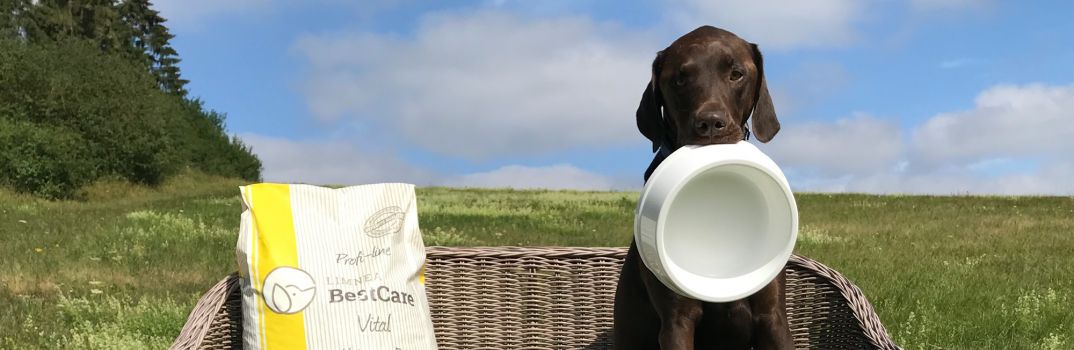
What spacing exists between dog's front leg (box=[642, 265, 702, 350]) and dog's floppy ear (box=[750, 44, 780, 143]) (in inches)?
28.2

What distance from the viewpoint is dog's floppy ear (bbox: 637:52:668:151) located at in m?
3.33

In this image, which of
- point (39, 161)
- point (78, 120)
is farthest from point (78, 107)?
point (39, 161)

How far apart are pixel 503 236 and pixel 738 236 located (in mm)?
9139

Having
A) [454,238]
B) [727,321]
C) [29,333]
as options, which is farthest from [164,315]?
[454,238]

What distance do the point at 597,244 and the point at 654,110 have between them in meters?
8.05

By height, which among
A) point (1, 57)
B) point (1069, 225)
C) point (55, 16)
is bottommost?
point (1069, 225)

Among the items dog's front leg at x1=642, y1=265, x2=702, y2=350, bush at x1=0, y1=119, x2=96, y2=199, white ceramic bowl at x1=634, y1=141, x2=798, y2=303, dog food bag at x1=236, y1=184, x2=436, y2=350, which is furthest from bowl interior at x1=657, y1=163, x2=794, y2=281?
bush at x1=0, y1=119, x2=96, y2=199

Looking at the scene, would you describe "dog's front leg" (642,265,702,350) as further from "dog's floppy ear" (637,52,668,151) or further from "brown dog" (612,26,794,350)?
"dog's floppy ear" (637,52,668,151)

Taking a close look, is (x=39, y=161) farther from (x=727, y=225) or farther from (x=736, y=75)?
(x=736, y=75)

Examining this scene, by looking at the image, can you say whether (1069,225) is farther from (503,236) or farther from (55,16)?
(55,16)

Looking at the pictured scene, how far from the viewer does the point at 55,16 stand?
38.6 meters

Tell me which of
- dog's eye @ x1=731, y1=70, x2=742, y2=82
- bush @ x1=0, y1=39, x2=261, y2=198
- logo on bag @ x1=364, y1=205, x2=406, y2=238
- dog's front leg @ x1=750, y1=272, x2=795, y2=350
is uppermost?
bush @ x1=0, y1=39, x2=261, y2=198

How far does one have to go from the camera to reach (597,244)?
444 inches

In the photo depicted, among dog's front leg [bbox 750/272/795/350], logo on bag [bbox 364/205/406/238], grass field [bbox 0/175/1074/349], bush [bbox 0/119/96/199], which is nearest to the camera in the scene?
dog's front leg [bbox 750/272/795/350]
